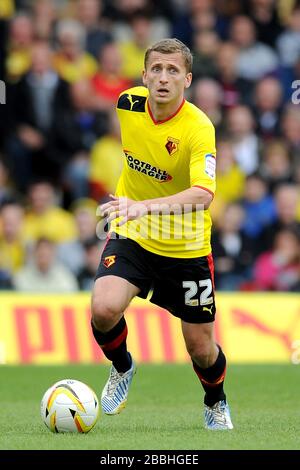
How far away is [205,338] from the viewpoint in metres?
7.51

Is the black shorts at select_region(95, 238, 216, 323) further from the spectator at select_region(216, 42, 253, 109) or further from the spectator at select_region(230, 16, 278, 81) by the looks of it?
the spectator at select_region(230, 16, 278, 81)

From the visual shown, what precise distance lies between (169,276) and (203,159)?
85cm

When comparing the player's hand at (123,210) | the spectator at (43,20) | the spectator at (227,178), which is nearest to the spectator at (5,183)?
the spectator at (43,20)

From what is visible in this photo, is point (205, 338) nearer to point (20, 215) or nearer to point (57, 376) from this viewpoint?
point (57, 376)

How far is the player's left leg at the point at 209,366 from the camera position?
751cm

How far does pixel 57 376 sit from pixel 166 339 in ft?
→ 6.87

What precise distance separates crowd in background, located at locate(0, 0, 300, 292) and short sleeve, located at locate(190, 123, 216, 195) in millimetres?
6251

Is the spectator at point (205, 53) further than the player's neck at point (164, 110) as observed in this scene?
Yes

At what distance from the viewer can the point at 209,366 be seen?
7.63 m

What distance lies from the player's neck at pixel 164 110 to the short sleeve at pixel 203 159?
0.85 ft

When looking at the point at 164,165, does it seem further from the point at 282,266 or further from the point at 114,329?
the point at 282,266

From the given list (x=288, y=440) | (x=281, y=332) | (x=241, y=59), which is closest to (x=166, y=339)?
(x=281, y=332)

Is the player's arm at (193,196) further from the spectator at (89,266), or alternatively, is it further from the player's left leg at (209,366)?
the spectator at (89,266)

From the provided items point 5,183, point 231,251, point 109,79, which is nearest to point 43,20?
point 109,79
